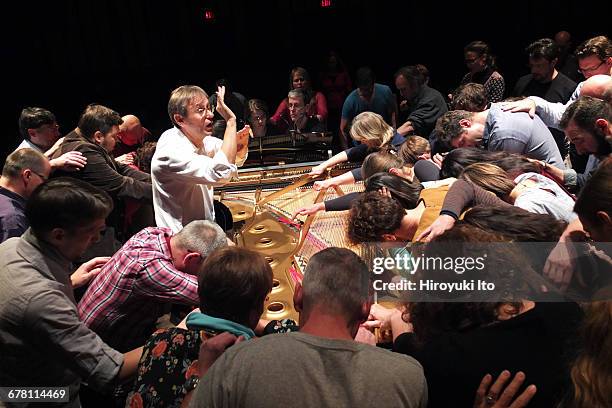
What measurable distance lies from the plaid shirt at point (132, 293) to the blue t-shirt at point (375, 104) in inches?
147

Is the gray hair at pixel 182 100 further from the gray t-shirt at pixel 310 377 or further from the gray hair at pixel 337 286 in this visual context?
the gray t-shirt at pixel 310 377

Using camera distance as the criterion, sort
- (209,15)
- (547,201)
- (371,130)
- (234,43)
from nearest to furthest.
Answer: (547,201) < (371,130) < (209,15) < (234,43)

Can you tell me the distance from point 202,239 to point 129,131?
3.23 metres

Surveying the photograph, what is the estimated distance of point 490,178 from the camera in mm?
2723

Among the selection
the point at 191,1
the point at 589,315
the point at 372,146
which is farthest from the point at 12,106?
the point at 589,315

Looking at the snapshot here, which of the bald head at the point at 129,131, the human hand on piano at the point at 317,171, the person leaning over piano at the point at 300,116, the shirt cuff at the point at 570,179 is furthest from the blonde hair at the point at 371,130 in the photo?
the bald head at the point at 129,131

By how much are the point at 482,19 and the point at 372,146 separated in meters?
6.27

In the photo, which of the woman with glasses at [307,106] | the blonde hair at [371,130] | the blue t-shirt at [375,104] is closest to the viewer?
the blonde hair at [371,130]

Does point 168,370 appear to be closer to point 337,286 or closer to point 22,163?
point 337,286

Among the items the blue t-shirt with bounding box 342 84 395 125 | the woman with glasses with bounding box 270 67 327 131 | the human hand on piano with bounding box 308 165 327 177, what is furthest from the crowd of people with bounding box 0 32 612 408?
the woman with glasses with bounding box 270 67 327 131

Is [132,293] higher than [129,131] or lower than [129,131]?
lower

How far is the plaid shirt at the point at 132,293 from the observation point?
7.59 feet

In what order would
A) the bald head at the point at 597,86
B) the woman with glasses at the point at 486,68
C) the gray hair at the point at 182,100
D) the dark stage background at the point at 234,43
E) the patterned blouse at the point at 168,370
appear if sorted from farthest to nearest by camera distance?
the dark stage background at the point at 234,43
the woman with glasses at the point at 486,68
the bald head at the point at 597,86
the gray hair at the point at 182,100
the patterned blouse at the point at 168,370

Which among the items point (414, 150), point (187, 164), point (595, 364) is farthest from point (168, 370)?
point (414, 150)
